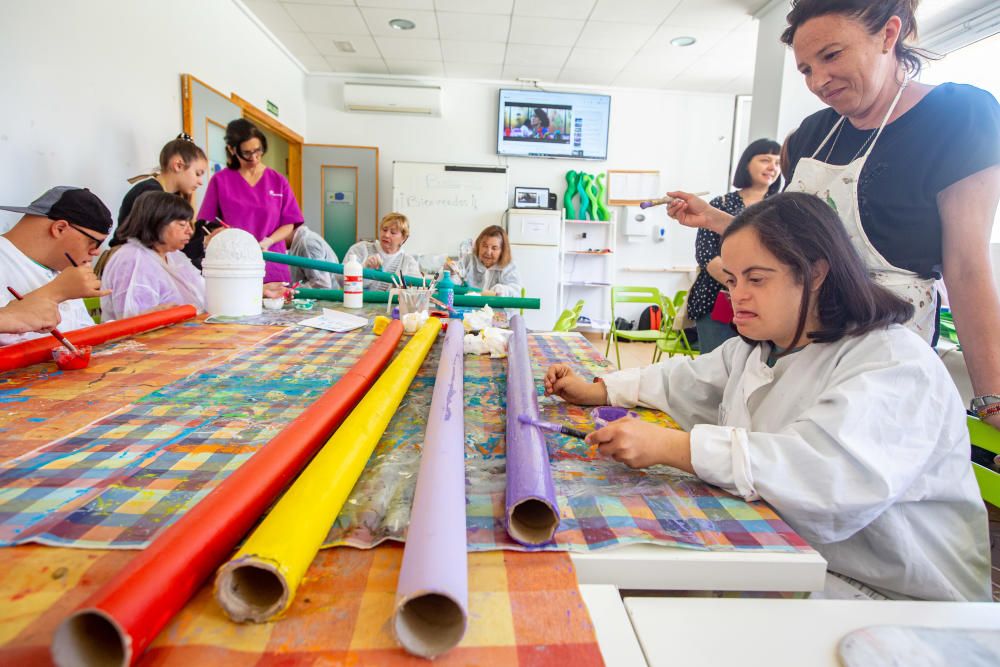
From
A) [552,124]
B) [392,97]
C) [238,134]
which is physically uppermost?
[392,97]

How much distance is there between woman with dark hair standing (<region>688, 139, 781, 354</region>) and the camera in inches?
87.0

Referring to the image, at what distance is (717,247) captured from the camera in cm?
235

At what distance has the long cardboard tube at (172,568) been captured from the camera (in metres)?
0.41

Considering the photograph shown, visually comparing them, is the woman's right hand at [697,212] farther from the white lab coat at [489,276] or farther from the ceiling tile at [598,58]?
the ceiling tile at [598,58]

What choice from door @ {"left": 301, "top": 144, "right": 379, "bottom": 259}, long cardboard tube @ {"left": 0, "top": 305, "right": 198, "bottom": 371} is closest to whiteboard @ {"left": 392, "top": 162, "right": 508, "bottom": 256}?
door @ {"left": 301, "top": 144, "right": 379, "bottom": 259}

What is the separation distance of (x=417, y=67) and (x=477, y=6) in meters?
1.75

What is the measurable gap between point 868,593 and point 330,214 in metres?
6.11

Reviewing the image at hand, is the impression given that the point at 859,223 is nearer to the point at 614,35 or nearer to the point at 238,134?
the point at 238,134

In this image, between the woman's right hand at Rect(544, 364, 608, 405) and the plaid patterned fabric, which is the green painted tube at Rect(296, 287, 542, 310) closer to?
the woman's right hand at Rect(544, 364, 608, 405)

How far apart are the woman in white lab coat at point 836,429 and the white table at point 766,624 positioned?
5.5 inches

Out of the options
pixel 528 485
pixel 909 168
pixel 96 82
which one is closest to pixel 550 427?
pixel 528 485

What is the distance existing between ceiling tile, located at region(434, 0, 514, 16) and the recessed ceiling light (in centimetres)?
39

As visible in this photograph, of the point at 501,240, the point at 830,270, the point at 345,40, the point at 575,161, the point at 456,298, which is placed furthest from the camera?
the point at 575,161

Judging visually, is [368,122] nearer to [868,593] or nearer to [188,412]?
[188,412]
